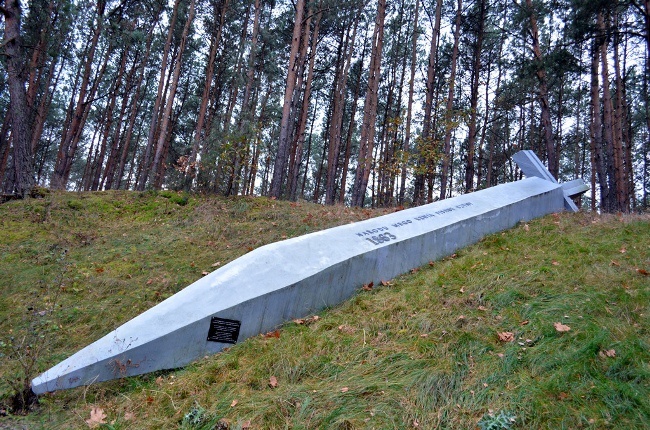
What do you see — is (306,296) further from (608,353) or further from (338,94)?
(338,94)

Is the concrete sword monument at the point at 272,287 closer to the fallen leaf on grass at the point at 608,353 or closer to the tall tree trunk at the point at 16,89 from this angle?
the fallen leaf on grass at the point at 608,353

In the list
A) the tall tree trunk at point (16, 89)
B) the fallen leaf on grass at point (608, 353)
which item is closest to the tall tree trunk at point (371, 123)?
the tall tree trunk at point (16, 89)

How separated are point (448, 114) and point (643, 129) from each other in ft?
59.4

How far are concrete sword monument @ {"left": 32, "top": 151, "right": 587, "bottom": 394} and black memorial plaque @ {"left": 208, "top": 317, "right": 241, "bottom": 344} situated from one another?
0.03 ft

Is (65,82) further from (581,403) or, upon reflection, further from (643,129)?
(643,129)

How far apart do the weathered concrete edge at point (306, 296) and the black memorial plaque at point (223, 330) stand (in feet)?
0.17

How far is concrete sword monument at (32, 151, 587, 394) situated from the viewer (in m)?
3.60

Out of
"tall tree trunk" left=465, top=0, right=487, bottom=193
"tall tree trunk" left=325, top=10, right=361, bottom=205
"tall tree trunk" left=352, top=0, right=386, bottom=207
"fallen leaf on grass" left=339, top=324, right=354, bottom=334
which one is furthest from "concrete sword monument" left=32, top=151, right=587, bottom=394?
"tall tree trunk" left=325, top=10, right=361, bottom=205

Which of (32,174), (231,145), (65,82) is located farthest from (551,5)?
(65,82)

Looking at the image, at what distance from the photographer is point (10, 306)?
16.7 ft

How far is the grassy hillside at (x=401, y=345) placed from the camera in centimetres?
278

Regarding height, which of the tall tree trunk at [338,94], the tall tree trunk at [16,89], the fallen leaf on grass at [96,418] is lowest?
the fallen leaf on grass at [96,418]

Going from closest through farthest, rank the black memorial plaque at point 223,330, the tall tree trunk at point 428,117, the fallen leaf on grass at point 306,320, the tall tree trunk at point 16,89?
the black memorial plaque at point 223,330 < the fallen leaf on grass at point 306,320 < the tall tree trunk at point 16,89 < the tall tree trunk at point 428,117

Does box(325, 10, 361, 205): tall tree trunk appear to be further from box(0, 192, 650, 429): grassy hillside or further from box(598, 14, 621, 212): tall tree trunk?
box(0, 192, 650, 429): grassy hillside
